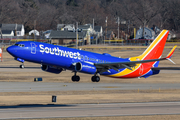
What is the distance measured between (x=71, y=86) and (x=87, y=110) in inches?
812

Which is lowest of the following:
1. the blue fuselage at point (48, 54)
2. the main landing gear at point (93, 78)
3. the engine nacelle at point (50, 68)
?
the main landing gear at point (93, 78)

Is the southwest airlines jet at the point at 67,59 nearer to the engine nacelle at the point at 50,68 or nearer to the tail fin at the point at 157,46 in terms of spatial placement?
the engine nacelle at the point at 50,68

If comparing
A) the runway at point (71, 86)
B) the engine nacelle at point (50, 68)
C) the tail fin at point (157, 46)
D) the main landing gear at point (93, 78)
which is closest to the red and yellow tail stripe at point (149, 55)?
the tail fin at point (157, 46)

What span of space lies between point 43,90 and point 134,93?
1714cm

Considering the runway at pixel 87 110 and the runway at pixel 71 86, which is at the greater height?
the runway at pixel 71 86

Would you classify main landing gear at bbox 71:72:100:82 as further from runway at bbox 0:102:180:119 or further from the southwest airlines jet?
runway at bbox 0:102:180:119

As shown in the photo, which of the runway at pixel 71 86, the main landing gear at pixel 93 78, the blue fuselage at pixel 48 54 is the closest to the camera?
the blue fuselage at pixel 48 54

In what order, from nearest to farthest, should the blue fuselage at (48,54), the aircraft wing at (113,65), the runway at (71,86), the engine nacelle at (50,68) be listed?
the blue fuselage at (48,54) < the engine nacelle at (50,68) < the aircraft wing at (113,65) < the runway at (71,86)

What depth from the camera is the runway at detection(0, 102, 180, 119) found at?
36.4 meters

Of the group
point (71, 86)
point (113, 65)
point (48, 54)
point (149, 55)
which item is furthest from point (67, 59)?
point (149, 55)

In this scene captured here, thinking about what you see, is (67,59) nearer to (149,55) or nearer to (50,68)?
(50,68)

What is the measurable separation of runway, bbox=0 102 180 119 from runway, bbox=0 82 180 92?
13.9 m

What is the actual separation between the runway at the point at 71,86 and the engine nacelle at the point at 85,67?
740cm

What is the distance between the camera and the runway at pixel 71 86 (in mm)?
56062
